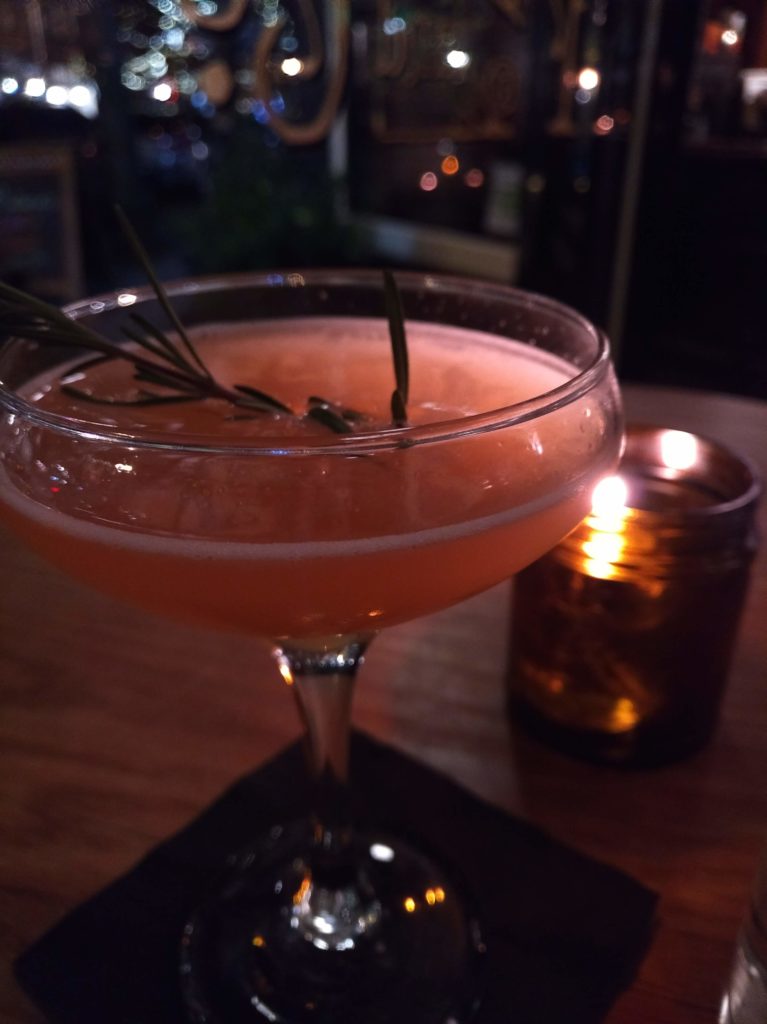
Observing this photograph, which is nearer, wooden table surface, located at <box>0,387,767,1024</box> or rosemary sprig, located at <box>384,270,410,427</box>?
rosemary sprig, located at <box>384,270,410,427</box>

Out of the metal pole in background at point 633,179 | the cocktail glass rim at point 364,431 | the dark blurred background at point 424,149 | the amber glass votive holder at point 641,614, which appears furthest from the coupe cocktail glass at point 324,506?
the dark blurred background at point 424,149

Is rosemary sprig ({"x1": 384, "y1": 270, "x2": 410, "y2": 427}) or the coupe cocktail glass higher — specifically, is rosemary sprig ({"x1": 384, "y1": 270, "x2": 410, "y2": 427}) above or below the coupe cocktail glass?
above

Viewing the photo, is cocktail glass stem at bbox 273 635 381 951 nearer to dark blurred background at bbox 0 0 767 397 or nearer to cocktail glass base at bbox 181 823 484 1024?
cocktail glass base at bbox 181 823 484 1024

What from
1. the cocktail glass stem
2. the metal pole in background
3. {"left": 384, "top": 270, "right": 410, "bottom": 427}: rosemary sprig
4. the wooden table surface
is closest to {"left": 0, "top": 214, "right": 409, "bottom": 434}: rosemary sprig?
{"left": 384, "top": 270, "right": 410, "bottom": 427}: rosemary sprig

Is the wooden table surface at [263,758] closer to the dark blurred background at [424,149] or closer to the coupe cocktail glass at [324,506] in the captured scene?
the coupe cocktail glass at [324,506]

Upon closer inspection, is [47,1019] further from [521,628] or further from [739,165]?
[739,165]
